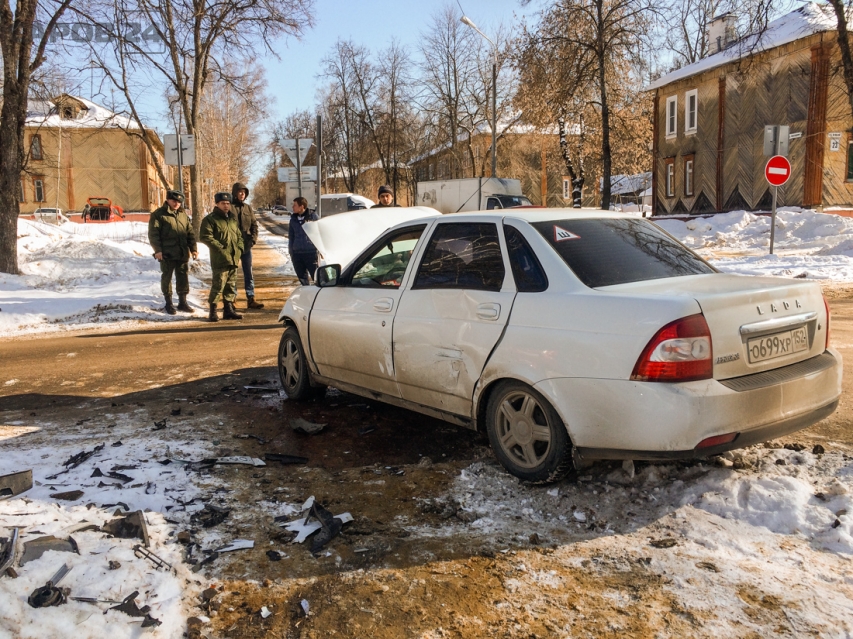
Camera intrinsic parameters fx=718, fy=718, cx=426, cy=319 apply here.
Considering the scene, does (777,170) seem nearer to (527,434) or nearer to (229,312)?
(229,312)

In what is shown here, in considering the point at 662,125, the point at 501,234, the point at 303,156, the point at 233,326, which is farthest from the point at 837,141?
the point at 501,234

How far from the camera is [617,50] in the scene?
22.7 m

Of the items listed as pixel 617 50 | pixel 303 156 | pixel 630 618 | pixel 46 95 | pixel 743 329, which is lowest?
pixel 630 618

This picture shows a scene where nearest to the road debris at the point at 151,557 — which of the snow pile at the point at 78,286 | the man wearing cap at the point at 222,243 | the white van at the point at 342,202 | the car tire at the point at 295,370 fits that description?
the car tire at the point at 295,370

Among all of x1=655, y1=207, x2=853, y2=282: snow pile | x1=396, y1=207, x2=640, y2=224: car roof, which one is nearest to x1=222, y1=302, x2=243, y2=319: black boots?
x1=396, y1=207, x2=640, y2=224: car roof

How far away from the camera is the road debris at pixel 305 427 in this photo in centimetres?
518

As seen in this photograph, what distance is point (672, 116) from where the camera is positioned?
36719 millimetres

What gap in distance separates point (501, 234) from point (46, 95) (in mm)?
18402

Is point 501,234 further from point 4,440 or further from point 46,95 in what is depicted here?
point 46,95

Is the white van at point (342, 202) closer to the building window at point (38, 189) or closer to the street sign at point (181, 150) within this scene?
the street sign at point (181, 150)

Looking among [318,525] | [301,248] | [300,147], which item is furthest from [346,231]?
[318,525]

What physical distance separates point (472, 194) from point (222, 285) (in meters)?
19.8

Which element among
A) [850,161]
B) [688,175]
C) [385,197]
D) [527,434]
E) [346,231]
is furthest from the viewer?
[688,175]

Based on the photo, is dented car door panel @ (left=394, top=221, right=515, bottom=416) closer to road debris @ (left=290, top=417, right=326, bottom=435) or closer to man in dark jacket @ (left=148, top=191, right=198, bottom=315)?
road debris @ (left=290, top=417, right=326, bottom=435)
